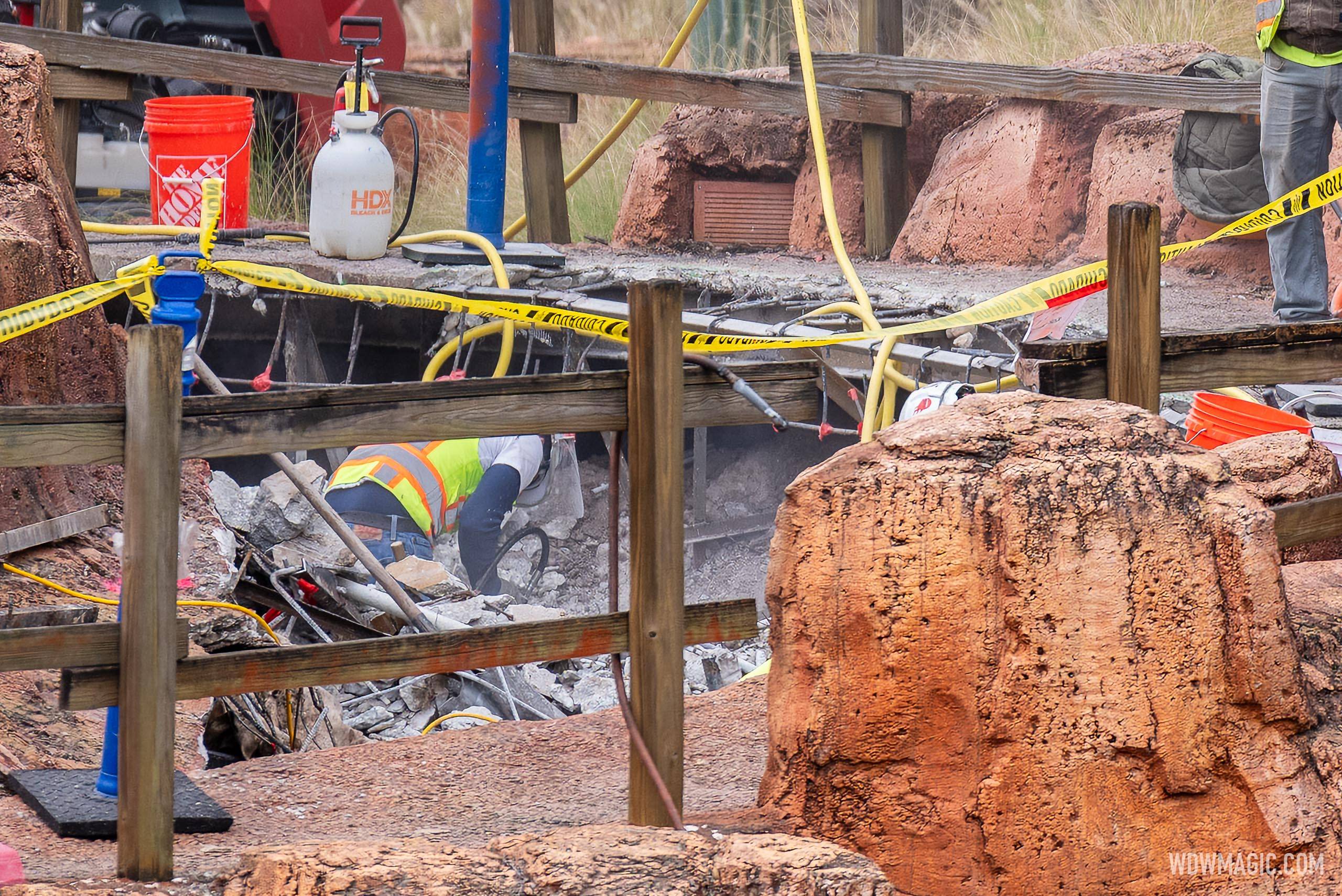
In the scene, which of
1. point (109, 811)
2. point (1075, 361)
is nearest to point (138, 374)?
point (109, 811)

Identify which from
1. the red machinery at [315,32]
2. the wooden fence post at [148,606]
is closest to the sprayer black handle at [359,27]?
the red machinery at [315,32]

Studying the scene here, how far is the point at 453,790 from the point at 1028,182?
228 inches

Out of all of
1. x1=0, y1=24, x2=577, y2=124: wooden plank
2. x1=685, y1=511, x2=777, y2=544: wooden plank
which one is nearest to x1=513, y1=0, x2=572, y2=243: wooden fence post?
x1=0, y1=24, x2=577, y2=124: wooden plank

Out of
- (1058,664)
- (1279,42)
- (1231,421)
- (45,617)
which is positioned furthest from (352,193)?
(1058,664)

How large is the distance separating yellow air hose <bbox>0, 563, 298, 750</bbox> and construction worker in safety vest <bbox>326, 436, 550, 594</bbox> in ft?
5.85

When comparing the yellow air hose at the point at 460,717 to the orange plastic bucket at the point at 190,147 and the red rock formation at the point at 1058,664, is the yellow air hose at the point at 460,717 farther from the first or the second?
the orange plastic bucket at the point at 190,147

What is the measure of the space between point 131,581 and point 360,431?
0.49 meters

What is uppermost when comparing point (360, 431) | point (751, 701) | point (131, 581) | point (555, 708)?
point (360, 431)

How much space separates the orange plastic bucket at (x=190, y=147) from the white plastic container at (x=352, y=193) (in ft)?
2.15

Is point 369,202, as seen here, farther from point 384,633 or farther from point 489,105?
point 384,633

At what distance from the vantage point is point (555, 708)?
5.18 metres

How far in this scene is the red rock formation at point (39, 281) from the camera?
4.84 metres

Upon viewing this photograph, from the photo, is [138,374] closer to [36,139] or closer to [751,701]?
[751,701]

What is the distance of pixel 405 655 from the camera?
2.83 metres
